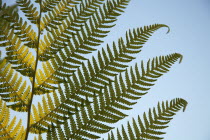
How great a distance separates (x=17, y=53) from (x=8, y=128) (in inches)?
17.3

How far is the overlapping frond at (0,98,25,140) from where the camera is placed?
116 cm

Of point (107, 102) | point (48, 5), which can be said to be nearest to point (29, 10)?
point (48, 5)

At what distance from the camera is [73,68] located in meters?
1.34

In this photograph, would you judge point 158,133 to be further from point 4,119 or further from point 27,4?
point 27,4

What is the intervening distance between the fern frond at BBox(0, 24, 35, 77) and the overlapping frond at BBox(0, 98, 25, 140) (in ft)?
0.83

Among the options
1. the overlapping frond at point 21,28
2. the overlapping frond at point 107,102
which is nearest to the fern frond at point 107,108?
the overlapping frond at point 107,102

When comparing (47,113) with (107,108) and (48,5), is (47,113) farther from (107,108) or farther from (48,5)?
(48,5)

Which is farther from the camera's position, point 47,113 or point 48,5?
point 48,5

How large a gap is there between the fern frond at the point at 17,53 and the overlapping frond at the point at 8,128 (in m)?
0.25

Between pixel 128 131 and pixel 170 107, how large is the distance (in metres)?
0.25

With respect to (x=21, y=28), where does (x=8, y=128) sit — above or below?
below

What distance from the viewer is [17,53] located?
1.38 metres

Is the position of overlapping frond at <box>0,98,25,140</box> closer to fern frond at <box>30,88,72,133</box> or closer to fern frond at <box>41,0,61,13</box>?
fern frond at <box>30,88,72,133</box>

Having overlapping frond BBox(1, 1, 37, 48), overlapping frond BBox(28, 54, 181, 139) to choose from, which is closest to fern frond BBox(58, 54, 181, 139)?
overlapping frond BBox(28, 54, 181, 139)
